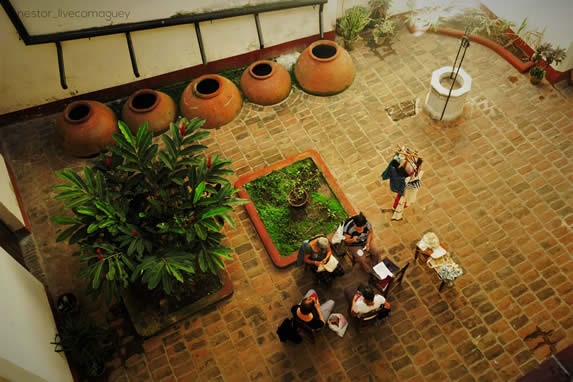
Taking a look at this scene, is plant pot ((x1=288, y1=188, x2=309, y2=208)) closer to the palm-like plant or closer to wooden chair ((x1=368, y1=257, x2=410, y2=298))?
wooden chair ((x1=368, y1=257, x2=410, y2=298))

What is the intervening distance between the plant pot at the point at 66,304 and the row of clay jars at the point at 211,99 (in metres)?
2.73

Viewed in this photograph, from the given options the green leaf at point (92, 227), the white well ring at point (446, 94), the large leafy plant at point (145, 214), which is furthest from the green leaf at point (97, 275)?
the white well ring at point (446, 94)

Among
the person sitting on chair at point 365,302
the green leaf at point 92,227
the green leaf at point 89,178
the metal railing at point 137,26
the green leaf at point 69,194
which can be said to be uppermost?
the metal railing at point 137,26

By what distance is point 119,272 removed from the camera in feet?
18.0

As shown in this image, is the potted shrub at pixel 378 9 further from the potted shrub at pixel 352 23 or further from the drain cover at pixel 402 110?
the drain cover at pixel 402 110

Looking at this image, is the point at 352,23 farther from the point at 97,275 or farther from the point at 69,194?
the point at 97,275

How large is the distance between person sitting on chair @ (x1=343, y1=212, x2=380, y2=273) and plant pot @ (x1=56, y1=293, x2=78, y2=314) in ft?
13.6

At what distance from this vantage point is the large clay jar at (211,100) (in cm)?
855

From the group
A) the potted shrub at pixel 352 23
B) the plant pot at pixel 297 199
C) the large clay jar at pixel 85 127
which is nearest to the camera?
the plant pot at pixel 297 199

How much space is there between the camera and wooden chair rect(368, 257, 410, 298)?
21.8ft

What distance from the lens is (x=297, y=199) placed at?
7766 mm

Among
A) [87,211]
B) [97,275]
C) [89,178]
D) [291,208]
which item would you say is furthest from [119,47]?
[97,275]

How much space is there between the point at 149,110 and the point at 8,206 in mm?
2773

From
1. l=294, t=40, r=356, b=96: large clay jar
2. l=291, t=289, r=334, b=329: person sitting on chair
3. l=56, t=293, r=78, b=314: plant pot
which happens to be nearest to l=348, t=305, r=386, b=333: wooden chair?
l=291, t=289, r=334, b=329: person sitting on chair
